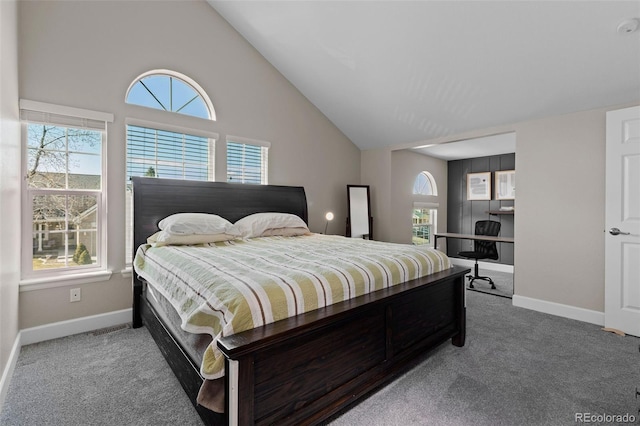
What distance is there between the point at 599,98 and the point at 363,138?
2918mm

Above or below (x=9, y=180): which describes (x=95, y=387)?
below

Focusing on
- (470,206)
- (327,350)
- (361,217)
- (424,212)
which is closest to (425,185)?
(424,212)

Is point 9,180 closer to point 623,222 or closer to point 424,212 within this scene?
point 623,222

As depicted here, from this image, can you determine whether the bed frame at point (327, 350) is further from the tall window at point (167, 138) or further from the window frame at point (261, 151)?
the window frame at point (261, 151)

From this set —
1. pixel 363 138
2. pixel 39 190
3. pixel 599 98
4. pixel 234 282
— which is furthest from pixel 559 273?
pixel 39 190

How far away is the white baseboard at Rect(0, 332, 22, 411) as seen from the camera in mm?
1837

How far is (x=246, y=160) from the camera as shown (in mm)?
4055

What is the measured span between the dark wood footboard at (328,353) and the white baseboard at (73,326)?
243 cm

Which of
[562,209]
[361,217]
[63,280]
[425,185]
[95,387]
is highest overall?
[425,185]

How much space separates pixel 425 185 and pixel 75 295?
576cm

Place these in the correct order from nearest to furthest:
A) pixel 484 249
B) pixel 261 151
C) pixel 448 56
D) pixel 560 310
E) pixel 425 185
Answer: pixel 448 56 → pixel 560 310 → pixel 261 151 → pixel 484 249 → pixel 425 185

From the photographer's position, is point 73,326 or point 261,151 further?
point 261,151

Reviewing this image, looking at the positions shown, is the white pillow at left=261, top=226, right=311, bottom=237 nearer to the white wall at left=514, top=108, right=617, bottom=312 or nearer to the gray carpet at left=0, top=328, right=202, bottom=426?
the gray carpet at left=0, top=328, right=202, bottom=426

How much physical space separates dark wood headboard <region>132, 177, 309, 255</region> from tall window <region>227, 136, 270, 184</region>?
0.24 metres
